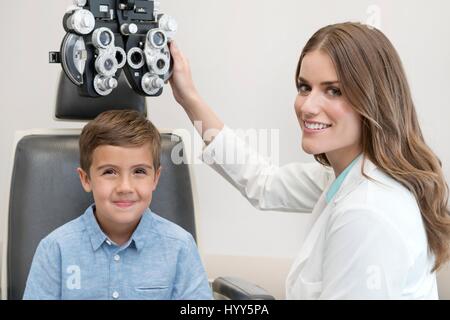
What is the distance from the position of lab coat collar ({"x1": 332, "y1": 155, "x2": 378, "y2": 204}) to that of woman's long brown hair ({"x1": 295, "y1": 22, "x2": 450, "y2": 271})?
14mm

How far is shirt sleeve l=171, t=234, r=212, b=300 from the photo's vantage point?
5.09 feet

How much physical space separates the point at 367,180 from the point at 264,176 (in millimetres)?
451

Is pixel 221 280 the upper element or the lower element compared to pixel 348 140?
lower

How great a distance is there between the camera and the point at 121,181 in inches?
58.6

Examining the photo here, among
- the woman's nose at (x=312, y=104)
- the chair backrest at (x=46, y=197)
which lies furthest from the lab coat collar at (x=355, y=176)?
the chair backrest at (x=46, y=197)

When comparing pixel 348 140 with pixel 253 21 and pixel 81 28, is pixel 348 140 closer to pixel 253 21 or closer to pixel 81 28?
pixel 81 28

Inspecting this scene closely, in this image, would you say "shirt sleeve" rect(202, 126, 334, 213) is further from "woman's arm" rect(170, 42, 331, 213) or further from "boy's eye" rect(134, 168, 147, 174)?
"boy's eye" rect(134, 168, 147, 174)

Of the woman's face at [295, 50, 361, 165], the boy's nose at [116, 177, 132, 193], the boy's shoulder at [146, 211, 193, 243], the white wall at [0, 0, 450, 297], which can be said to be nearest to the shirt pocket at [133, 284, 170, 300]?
the boy's shoulder at [146, 211, 193, 243]

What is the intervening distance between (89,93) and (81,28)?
0.49 feet

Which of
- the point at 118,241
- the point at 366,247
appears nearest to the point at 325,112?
the point at 366,247

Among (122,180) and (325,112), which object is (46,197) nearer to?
(122,180)

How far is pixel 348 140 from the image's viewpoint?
1.40 meters

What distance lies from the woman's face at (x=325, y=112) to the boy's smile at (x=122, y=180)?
1.17 feet
